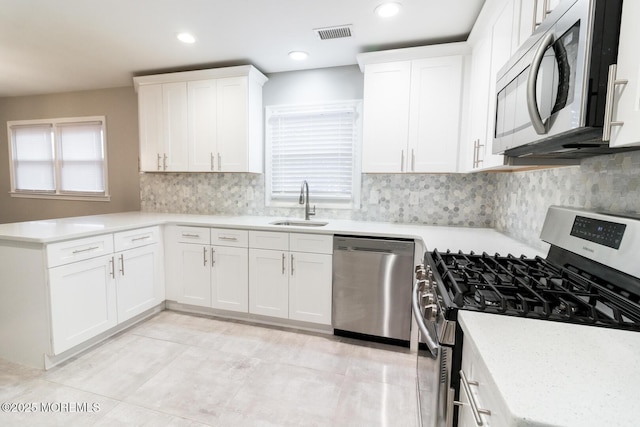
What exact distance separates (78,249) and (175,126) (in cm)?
158

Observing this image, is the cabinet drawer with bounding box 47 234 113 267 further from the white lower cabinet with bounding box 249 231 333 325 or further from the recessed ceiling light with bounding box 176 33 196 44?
the recessed ceiling light with bounding box 176 33 196 44

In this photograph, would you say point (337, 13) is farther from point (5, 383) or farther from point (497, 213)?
point (5, 383)

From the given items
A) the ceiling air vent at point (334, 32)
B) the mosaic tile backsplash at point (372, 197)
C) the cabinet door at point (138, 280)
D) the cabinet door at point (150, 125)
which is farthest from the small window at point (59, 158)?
the ceiling air vent at point (334, 32)

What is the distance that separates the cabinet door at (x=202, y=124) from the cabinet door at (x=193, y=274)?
2.84ft

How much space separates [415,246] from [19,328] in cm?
288

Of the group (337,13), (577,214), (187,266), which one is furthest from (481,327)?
(187,266)

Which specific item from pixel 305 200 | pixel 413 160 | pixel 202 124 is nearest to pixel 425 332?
pixel 413 160

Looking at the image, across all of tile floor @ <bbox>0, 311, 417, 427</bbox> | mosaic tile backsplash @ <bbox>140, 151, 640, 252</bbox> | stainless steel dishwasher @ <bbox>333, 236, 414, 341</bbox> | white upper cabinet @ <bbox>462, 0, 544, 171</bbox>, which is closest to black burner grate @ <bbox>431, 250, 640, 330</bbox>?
mosaic tile backsplash @ <bbox>140, 151, 640, 252</bbox>

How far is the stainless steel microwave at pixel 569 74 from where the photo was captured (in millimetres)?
748

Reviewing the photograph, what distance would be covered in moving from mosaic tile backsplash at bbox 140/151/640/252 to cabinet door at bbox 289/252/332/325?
718mm

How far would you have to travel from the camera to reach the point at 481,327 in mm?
787

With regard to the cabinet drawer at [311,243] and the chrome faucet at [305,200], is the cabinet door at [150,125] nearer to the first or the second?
the chrome faucet at [305,200]

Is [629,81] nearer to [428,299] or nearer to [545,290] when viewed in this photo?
[545,290]

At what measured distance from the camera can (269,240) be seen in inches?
103
